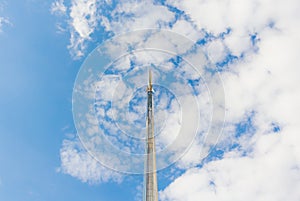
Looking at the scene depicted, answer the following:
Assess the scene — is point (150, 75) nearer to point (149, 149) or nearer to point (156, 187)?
point (149, 149)

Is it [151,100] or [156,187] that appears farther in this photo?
[151,100]

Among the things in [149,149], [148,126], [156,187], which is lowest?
[156,187]

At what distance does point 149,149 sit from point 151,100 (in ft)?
44.5

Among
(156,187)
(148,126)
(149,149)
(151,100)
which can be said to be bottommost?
(156,187)

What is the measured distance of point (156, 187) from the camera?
234 ft

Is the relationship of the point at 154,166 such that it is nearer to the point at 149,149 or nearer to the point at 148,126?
the point at 149,149

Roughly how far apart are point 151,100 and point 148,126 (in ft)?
24.2

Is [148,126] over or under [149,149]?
over

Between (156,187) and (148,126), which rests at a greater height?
(148,126)

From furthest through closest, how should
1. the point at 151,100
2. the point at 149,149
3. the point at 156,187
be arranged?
the point at 151,100 → the point at 149,149 → the point at 156,187

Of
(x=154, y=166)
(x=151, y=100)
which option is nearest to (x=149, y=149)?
(x=154, y=166)

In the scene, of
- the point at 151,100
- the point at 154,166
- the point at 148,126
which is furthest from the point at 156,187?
the point at 151,100

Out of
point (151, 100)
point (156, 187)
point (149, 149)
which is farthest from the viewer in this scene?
point (151, 100)

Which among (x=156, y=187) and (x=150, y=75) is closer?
(x=156, y=187)
